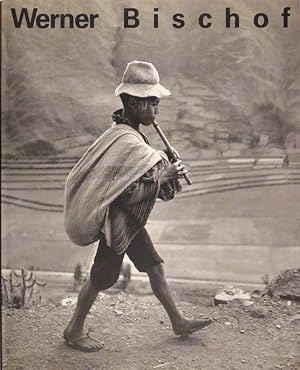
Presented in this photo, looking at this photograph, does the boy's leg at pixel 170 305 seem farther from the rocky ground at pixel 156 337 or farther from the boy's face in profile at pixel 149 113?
the boy's face in profile at pixel 149 113

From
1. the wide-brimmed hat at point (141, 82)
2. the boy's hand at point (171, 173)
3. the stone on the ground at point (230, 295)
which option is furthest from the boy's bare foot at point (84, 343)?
the wide-brimmed hat at point (141, 82)

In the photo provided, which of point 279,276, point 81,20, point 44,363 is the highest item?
point 81,20

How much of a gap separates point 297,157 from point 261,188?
221 millimetres

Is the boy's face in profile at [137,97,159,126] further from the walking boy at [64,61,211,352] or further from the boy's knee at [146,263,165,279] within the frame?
the boy's knee at [146,263,165,279]

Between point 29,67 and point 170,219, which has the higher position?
point 29,67

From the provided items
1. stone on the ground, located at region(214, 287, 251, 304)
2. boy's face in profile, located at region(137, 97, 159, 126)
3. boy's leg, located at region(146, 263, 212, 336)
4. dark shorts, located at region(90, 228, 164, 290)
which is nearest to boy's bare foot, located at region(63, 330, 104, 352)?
dark shorts, located at region(90, 228, 164, 290)

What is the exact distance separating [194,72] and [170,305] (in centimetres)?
110

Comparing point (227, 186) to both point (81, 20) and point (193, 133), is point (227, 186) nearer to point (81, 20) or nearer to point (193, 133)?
point (193, 133)

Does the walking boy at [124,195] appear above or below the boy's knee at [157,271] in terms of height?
above

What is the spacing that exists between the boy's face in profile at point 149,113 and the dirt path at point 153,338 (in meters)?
0.83

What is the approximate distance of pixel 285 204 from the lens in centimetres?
286

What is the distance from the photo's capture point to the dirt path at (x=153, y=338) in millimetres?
2807

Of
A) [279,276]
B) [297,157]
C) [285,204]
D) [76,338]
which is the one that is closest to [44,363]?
[76,338]

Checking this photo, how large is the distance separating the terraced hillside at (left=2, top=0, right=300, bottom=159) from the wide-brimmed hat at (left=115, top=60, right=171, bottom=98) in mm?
51
